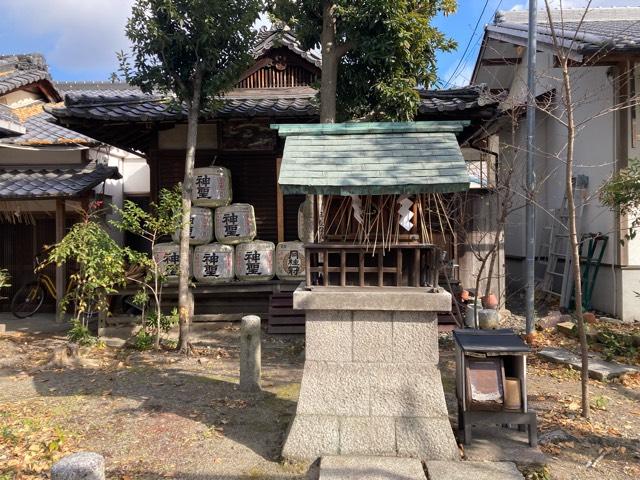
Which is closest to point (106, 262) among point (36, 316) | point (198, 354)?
point (198, 354)

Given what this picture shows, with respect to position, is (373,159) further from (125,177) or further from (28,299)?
(125,177)

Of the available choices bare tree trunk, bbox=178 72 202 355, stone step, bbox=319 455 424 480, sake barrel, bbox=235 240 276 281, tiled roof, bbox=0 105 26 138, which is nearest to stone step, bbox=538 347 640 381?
stone step, bbox=319 455 424 480

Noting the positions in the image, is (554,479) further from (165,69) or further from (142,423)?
(165,69)

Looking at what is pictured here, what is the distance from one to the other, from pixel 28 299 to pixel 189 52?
27.8 ft

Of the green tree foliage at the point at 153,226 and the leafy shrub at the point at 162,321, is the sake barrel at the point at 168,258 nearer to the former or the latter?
the green tree foliage at the point at 153,226

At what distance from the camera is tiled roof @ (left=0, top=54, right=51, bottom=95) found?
14.3m

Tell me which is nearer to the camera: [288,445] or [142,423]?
[288,445]

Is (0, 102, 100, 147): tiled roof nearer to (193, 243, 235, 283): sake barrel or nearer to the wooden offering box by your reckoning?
(193, 243, 235, 283): sake barrel

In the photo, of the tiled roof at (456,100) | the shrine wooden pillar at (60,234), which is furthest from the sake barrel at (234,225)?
the shrine wooden pillar at (60,234)

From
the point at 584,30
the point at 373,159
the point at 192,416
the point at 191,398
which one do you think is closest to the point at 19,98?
the point at 191,398

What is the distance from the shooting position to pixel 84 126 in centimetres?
1030

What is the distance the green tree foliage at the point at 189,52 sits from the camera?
8234 mm

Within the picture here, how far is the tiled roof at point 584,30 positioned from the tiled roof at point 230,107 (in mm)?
1976

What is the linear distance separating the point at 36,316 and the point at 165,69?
802 centimetres
